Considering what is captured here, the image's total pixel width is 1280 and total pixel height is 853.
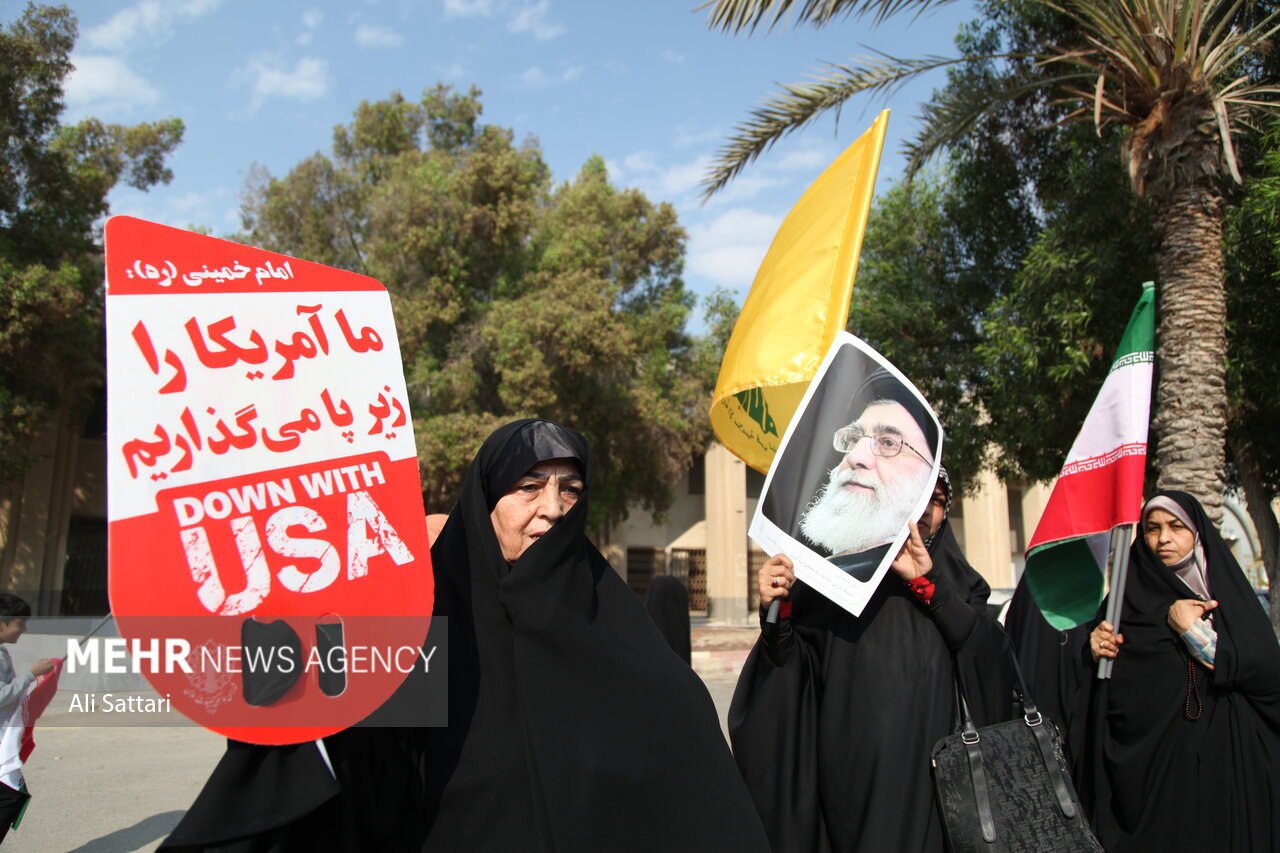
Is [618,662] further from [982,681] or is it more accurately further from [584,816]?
[982,681]

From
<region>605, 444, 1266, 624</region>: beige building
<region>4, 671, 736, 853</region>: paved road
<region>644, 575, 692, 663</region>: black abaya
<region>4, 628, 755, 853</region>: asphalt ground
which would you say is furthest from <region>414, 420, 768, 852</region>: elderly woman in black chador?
<region>605, 444, 1266, 624</region>: beige building

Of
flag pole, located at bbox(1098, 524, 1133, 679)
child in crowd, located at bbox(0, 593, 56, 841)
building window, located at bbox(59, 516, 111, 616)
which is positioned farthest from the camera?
building window, located at bbox(59, 516, 111, 616)

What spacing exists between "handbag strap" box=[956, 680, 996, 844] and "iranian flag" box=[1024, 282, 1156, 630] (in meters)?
1.00

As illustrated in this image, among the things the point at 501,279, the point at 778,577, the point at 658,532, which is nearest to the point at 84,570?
the point at 501,279

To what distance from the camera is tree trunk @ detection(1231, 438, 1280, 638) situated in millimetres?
9703

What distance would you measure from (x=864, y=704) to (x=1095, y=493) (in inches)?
49.2

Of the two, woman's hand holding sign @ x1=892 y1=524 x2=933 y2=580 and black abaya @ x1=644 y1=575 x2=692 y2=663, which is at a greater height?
woman's hand holding sign @ x1=892 y1=524 x2=933 y2=580

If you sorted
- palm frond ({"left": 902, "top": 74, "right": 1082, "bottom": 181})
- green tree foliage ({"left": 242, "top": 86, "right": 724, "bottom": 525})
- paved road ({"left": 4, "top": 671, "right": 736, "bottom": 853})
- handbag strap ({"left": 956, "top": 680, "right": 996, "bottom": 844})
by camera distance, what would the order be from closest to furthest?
handbag strap ({"left": 956, "top": 680, "right": 996, "bottom": 844})
paved road ({"left": 4, "top": 671, "right": 736, "bottom": 853})
palm frond ({"left": 902, "top": 74, "right": 1082, "bottom": 181})
green tree foliage ({"left": 242, "top": 86, "right": 724, "bottom": 525})

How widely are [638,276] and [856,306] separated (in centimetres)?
863

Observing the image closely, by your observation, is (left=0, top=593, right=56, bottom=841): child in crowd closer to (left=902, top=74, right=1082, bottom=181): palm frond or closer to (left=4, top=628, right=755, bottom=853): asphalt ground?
(left=4, top=628, right=755, bottom=853): asphalt ground

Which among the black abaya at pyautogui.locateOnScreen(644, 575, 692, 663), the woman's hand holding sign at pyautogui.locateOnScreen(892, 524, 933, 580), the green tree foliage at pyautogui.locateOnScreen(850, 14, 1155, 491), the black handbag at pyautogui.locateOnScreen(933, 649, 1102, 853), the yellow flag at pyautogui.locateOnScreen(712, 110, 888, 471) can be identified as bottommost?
the black handbag at pyautogui.locateOnScreen(933, 649, 1102, 853)

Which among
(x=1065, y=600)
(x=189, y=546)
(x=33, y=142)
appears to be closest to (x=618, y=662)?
(x=189, y=546)

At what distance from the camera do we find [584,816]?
5.64ft

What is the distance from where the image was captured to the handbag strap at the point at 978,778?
2.36 meters
